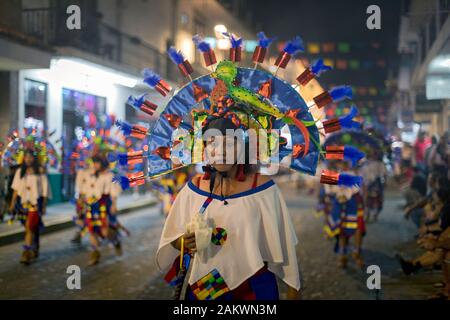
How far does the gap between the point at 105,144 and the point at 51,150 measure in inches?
37.6

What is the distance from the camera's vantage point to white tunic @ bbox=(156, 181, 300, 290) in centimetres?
360

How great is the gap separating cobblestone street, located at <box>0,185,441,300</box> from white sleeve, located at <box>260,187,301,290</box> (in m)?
3.22

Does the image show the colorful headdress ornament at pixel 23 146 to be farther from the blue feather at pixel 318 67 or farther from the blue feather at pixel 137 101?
the blue feather at pixel 318 67

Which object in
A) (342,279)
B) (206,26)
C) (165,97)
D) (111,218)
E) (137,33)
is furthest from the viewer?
(206,26)

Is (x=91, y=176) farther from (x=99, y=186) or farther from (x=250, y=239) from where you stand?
(x=250, y=239)

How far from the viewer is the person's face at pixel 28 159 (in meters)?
8.98

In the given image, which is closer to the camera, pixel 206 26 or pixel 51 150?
pixel 51 150

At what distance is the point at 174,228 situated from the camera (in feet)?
12.6

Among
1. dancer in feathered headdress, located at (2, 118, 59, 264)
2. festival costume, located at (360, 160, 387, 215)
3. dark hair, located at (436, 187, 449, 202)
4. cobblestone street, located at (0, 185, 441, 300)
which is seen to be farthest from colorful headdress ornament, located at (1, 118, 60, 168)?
festival costume, located at (360, 160, 387, 215)

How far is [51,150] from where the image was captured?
9.80m

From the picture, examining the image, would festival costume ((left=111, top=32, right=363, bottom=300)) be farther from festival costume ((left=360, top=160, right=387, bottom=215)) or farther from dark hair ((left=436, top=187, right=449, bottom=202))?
festival costume ((left=360, top=160, right=387, bottom=215))
